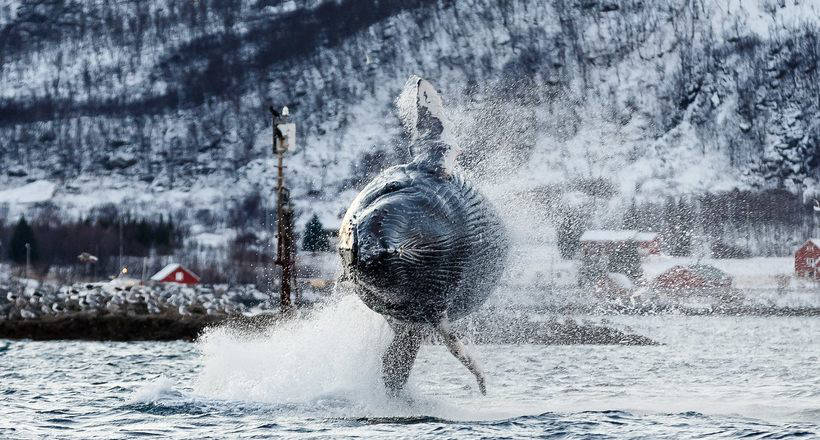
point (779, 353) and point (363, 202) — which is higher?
point (363, 202)

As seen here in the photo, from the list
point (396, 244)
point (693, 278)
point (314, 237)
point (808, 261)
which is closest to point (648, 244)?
point (693, 278)

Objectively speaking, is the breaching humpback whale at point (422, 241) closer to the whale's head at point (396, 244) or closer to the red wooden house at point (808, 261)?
the whale's head at point (396, 244)

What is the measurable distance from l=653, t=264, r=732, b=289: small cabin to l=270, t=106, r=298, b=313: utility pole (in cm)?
5897

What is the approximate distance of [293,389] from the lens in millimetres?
14945

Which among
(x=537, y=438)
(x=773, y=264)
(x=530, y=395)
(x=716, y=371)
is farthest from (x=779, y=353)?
(x=773, y=264)

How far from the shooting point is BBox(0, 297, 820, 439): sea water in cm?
1234

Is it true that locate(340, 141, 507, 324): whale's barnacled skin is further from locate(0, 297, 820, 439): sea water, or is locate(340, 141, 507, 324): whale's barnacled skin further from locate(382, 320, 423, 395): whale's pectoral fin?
locate(0, 297, 820, 439): sea water

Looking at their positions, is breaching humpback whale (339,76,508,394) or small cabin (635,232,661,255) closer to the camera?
breaching humpback whale (339,76,508,394)

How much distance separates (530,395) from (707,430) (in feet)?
13.0

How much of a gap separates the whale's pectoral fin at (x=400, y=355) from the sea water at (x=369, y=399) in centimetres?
17

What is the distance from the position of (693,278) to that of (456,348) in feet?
277

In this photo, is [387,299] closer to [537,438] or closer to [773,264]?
[537,438]

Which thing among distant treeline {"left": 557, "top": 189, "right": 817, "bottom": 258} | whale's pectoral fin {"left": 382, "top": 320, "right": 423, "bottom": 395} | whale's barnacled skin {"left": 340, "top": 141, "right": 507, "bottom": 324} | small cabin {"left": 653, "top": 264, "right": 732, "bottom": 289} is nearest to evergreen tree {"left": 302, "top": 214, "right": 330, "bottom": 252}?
small cabin {"left": 653, "top": 264, "right": 732, "bottom": 289}

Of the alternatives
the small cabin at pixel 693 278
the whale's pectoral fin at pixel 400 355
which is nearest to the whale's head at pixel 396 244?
the whale's pectoral fin at pixel 400 355
